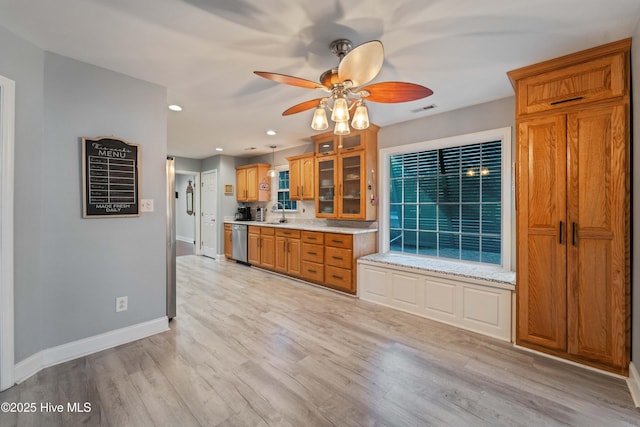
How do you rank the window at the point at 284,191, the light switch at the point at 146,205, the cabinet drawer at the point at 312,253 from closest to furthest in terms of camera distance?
the light switch at the point at 146,205
the cabinet drawer at the point at 312,253
the window at the point at 284,191

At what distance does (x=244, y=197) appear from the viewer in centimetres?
636

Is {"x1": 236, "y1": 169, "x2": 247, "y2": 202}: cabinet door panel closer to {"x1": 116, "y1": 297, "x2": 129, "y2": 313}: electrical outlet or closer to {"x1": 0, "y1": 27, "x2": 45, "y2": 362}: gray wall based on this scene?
{"x1": 116, "y1": 297, "x2": 129, "y2": 313}: electrical outlet

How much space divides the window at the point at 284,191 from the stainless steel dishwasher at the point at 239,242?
94 centimetres

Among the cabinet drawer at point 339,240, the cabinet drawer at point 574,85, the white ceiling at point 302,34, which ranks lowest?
the cabinet drawer at point 339,240

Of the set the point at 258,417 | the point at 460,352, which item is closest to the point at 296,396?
the point at 258,417

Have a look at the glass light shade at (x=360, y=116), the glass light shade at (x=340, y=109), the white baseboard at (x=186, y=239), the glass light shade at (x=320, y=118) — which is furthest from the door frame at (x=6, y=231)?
the white baseboard at (x=186, y=239)

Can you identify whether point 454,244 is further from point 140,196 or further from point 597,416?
point 140,196

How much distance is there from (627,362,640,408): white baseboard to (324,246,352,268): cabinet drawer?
103 inches

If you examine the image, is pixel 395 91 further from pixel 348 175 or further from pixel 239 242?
pixel 239 242

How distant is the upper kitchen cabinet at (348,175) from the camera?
4.06 metres

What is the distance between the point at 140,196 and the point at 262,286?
229 cm

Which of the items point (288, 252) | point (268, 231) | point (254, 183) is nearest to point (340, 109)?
point (288, 252)

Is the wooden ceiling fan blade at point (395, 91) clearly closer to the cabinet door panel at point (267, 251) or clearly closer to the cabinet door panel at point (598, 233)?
the cabinet door panel at point (598, 233)

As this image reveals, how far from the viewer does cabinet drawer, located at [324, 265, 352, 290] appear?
3.88m
